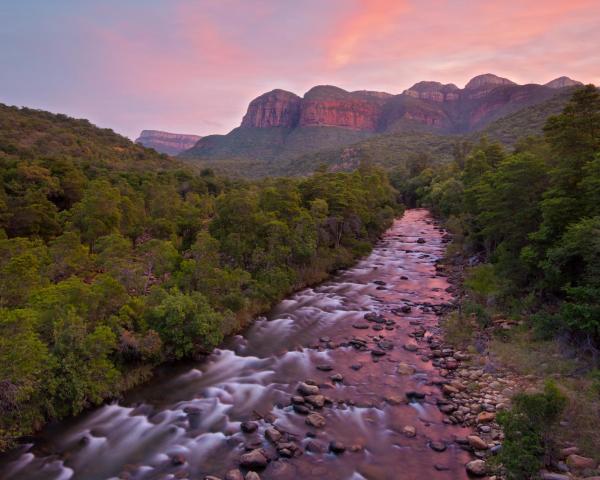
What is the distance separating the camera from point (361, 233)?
157ft

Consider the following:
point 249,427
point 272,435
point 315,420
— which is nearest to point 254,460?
point 272,435

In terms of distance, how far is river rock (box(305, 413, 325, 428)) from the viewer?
560 inches

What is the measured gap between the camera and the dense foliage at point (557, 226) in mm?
15867

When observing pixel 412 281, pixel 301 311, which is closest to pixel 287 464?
pixel 301 311

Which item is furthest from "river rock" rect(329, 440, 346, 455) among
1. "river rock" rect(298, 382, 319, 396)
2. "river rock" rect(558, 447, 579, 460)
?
"river rock" rect(558, 447, 579, 460)

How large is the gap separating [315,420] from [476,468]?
17.7ft

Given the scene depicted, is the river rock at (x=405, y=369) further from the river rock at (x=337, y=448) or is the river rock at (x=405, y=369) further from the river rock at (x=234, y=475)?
the river rock at (x=234, y=475)

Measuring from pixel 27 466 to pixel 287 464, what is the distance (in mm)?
7943

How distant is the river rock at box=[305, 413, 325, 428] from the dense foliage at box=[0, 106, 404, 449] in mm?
6788

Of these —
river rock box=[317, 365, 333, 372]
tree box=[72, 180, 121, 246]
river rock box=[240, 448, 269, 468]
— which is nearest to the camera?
river rock box=[240, 448, 269, 468]

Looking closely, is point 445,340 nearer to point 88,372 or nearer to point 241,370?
point 241,370

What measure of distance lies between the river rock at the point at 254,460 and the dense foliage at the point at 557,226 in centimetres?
1240

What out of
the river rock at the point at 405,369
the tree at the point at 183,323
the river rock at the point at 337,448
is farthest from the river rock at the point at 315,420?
the tree at the point at 183,323

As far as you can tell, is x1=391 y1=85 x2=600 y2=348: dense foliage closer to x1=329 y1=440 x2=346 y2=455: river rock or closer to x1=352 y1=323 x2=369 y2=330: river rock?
x1=352 y1=323 x2=369 y2=330: river rock
